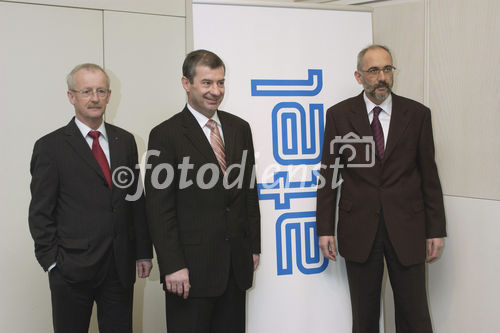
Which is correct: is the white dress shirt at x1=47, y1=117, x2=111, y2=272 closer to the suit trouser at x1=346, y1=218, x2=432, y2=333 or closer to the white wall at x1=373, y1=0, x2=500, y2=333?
the suit trouser at x1=346, y1=218, x2=432, y2=333

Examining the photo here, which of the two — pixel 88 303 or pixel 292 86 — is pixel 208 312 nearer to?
pixel 88 303

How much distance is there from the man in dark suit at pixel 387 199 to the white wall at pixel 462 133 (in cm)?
22

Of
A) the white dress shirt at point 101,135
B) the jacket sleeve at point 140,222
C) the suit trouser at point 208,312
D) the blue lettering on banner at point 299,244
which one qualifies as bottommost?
the suit trouser at point 208,312

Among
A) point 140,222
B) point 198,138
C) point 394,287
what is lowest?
point 394,287

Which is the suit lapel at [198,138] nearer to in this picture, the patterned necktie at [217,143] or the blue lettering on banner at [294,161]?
the patterned necktie at [217,143]

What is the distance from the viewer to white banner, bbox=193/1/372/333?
8.68ft

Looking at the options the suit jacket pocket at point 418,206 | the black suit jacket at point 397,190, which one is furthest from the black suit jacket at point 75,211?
the suit jacket pocket at point 418,206

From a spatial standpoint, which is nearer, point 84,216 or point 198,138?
point 84,216

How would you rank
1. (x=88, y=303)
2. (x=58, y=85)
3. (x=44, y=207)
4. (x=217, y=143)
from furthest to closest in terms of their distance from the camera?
1. (x=58, y=85)
2. (x=217, y=143)
3. (x=88, y=303)
4. (x=44, y=207)

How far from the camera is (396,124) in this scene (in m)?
2.35

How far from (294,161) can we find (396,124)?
2.06ft

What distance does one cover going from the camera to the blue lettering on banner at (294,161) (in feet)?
8.81

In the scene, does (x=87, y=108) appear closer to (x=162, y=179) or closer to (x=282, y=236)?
(x=162, y=179)

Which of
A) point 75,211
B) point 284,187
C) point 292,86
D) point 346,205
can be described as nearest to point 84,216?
point 75,211
